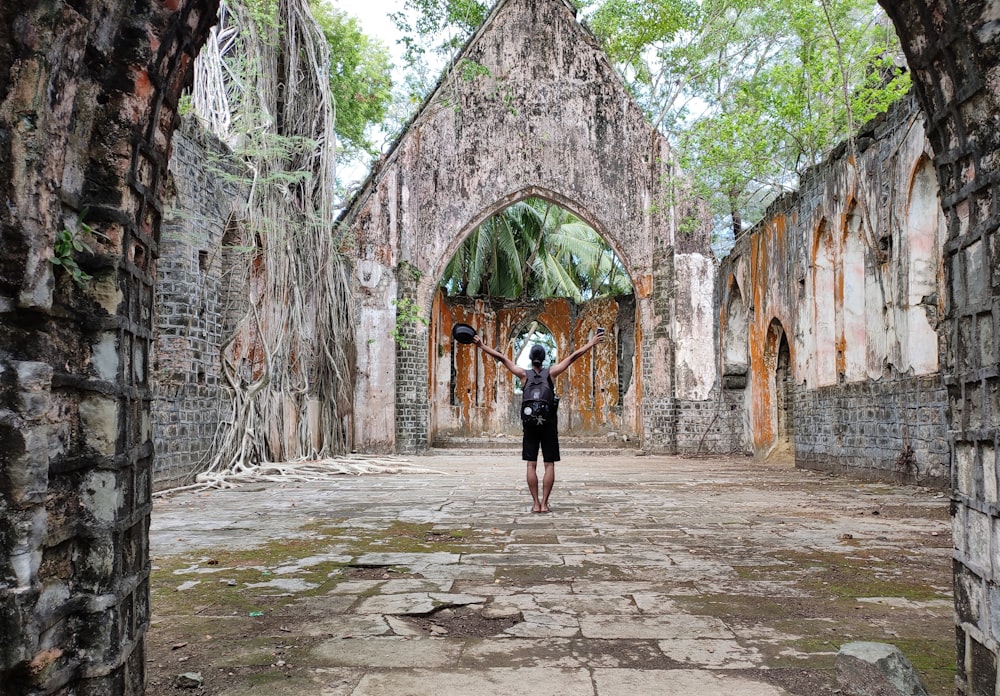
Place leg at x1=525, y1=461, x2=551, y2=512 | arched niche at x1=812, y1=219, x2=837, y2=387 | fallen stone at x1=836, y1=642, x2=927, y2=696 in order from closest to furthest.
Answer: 1. fallen stone at x1=836, y1=642, x2=927, y2=696
2. leg at x1=525, y1=461, x2=551, y2=512
3. arched niche at x1=812, y1=219, x2=837, y2=387

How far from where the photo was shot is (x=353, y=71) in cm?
1716

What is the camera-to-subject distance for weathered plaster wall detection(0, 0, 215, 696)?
1.66 meters

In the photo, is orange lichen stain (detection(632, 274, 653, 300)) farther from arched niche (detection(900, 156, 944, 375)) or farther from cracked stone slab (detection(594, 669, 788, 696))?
cracked stone slab (detection(594, 669, 788, 696))

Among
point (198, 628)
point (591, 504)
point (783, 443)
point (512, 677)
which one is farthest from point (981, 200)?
point (783, 443)

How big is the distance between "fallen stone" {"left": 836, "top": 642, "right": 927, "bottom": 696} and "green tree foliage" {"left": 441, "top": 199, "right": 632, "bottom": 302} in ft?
64.4

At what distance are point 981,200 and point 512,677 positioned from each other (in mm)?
1969

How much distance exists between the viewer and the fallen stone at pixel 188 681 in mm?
2385

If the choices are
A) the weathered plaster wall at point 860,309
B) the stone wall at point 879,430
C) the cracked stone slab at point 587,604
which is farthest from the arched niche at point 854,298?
the cracked stone slab at point 587,604

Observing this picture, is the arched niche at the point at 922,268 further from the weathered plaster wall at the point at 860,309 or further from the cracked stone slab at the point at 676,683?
the cracked stone slab at the point at 676,683

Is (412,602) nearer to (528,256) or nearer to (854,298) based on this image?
(854,298)

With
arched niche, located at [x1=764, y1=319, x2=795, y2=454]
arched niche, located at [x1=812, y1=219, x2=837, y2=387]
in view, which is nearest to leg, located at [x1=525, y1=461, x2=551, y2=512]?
arched niche, located at [x1=812, y1=219, x2=837, y2=387]

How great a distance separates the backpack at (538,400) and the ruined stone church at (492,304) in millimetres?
2774

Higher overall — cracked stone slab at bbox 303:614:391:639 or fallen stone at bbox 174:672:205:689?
fallen stone at bbox 174:672:205:689

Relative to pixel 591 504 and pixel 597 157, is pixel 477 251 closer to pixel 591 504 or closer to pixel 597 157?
pixel 597 157
